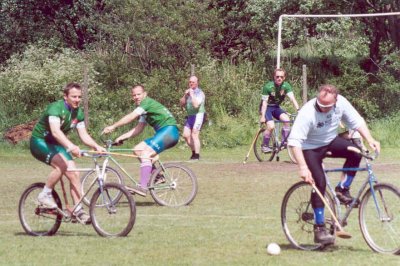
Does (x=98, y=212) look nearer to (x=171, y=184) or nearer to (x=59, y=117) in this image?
(x=59, y=117)

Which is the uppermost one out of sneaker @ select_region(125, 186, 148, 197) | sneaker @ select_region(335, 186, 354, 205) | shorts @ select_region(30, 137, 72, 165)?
shorts @ select_region(30, 137, 72, 165)

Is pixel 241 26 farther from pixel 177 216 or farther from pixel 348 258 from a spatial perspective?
pixel 348 258

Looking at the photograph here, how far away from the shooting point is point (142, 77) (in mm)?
29891

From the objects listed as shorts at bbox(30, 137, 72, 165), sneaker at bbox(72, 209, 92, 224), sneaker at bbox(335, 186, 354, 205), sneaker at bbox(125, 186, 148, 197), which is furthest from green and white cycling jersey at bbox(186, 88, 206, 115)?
sneaker at bbox(335, 186, 354, 205)

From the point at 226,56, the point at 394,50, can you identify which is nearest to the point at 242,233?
the point at 394,50

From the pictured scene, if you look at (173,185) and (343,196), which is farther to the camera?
(173,185)

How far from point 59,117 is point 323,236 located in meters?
3.29

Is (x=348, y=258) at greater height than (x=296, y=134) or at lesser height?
lesser

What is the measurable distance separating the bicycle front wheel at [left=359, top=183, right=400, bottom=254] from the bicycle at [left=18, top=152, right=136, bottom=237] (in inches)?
95.8

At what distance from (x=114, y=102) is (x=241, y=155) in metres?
5.64

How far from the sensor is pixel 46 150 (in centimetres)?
1168

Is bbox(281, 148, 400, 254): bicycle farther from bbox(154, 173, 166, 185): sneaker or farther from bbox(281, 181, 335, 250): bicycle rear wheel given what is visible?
bbox(154, 173, 166, 185): sneaker

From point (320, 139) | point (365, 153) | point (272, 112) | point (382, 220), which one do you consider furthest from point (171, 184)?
point (272, 112)

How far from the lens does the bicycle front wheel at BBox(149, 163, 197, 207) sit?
47.2 feet
